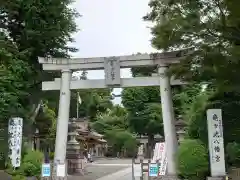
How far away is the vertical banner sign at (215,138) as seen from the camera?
13.4 meters

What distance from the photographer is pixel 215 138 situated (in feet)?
44.9

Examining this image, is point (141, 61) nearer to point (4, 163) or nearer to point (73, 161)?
point (4, 163)

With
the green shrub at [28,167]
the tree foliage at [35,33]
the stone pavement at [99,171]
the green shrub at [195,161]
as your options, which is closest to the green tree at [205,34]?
the green shrub at [195,161]

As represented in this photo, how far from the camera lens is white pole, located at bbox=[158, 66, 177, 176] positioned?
18494 mm

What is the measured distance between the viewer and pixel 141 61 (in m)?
19.6

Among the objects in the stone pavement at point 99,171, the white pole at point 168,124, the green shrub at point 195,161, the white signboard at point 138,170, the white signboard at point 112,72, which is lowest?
the stone pavement at point 99,171

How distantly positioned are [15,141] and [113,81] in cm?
563

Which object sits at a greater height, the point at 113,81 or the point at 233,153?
the point at 113,81

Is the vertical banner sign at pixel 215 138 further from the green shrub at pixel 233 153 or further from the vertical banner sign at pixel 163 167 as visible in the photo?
the vertical banner sign at pixel 163 167

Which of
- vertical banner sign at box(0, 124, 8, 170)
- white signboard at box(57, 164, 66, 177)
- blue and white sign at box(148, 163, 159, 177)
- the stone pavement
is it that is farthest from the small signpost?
the stone pavement

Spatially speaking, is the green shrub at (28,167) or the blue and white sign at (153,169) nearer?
the green shrub at (28,167)

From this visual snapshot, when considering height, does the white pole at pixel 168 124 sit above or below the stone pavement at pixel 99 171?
above

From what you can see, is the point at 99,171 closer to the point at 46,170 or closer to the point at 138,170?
the point at 138,170

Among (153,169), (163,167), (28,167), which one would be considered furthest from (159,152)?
(28,167)
